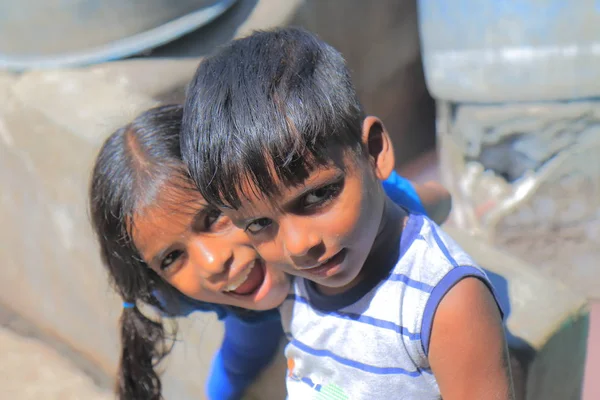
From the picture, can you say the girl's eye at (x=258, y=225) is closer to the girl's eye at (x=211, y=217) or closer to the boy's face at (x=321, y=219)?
the boy's face at (x=321, y=219)

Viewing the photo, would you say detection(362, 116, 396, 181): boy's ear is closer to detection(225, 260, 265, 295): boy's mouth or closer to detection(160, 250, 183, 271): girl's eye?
detection(225, 260, 265, 295): boy's mouth

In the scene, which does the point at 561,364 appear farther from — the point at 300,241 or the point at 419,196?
the point at 300,241

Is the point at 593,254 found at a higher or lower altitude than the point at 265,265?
lower

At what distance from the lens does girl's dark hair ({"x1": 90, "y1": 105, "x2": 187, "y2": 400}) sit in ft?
4.79

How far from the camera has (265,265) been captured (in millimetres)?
1482

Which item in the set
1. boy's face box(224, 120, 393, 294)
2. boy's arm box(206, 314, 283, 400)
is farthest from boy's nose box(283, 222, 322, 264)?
boy's arm box(206, 314, 283, 400)

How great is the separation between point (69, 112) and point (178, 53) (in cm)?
46

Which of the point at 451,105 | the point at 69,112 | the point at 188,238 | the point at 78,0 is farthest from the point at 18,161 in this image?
the point at 451,105

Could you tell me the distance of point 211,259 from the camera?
1.44m

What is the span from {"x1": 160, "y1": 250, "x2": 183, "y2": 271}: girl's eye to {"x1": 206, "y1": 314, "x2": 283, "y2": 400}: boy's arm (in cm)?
25

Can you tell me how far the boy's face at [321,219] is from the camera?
46.4 inches

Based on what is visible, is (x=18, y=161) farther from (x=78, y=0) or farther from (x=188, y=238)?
(x=188, y=238)

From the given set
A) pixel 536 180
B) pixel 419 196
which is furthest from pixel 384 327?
pixel 536 180

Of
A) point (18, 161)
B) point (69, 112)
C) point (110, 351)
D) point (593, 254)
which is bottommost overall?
point (593, 254)
